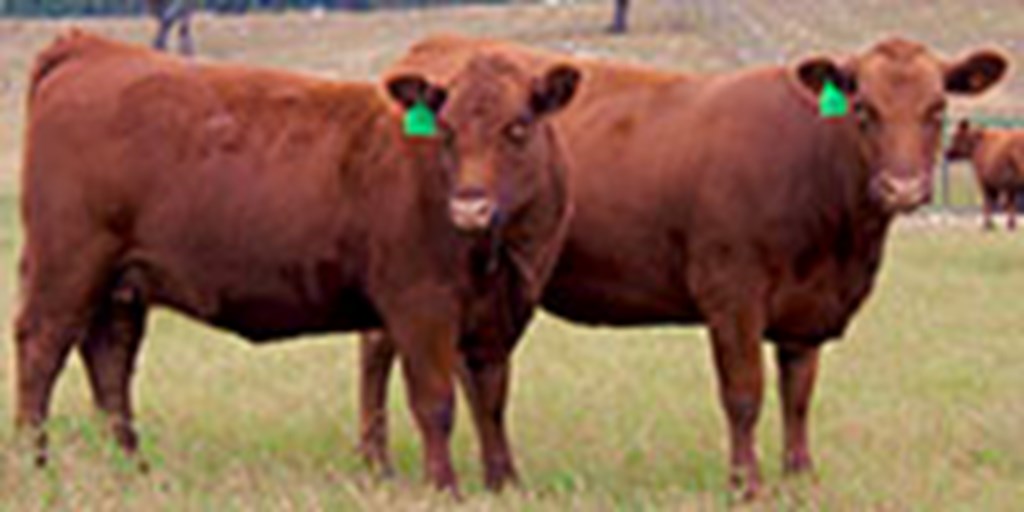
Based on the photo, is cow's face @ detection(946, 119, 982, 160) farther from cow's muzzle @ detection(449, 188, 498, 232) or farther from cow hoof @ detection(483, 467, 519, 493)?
cow's muzzle @ detection(449, 188, 498, 232)

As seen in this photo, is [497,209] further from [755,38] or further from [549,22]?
[549,22]

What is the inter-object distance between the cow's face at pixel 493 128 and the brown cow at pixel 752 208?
827 mm

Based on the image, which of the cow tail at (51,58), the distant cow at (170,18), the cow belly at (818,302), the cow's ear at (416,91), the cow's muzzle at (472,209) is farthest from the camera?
the distant cow at (170,18)

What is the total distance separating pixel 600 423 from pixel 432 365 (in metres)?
2.45

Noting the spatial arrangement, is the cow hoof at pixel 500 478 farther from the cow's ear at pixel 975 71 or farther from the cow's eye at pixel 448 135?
the cow's ear at pixel 975 71

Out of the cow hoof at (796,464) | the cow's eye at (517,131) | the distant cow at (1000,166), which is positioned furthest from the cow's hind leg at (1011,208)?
the cow's eye at (517,131)

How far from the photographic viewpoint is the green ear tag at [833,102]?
8.78 metres

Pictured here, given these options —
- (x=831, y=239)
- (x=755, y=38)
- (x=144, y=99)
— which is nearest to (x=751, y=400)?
(x=831, y=239)

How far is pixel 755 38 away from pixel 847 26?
7.90 meters

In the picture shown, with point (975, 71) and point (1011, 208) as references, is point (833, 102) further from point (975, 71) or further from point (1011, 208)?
point (1011, 208)

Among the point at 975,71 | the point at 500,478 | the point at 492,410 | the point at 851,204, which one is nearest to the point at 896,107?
the point at 851,204

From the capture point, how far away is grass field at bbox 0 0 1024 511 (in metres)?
7.15

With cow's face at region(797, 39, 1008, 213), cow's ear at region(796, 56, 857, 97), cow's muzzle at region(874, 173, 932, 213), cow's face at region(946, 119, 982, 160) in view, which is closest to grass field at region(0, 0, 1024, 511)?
cow's muzzle at region(874, 173, 932, 213)

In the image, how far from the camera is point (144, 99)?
904cm
